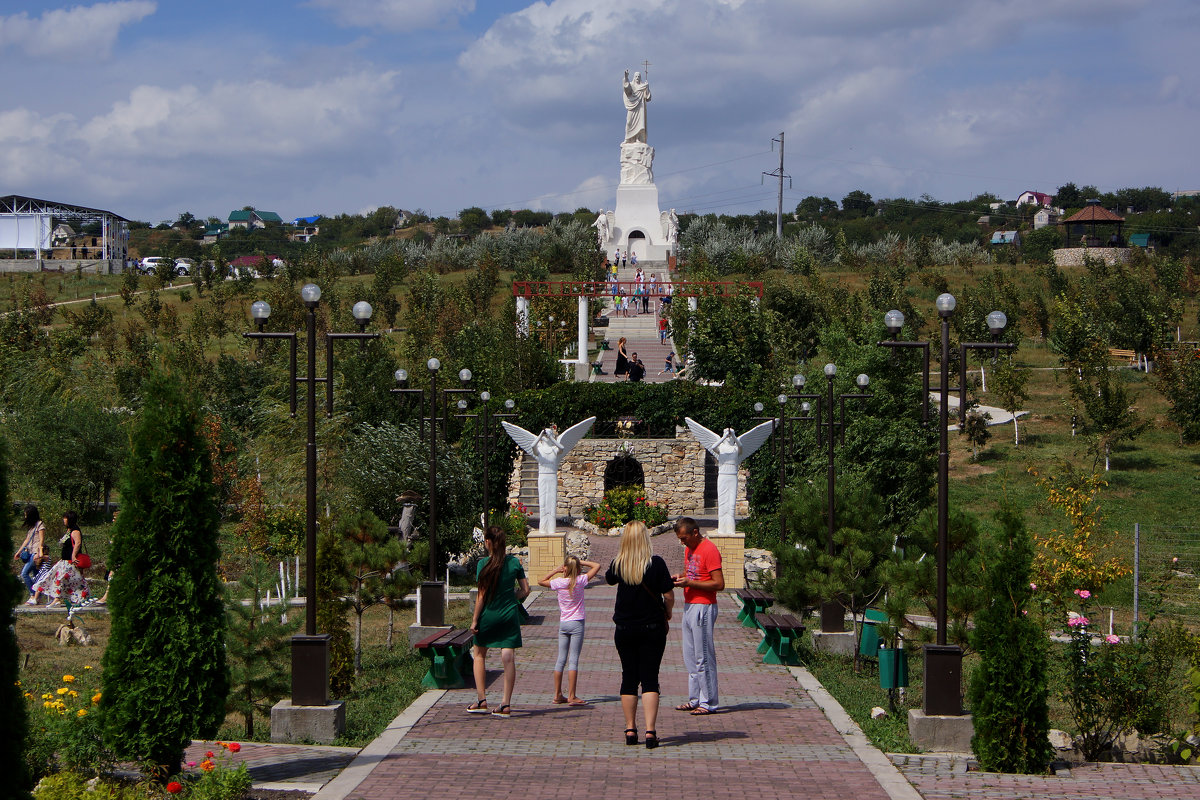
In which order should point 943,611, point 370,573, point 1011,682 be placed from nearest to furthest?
1. point 1011,682
2. point 943,611
3. point 370,573

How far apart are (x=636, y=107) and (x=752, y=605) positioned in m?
48.0

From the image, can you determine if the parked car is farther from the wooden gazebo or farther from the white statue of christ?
the wooden gazebo

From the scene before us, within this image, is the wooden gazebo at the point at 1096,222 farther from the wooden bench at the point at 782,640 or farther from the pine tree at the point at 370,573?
the pine tree at the point at 370,573

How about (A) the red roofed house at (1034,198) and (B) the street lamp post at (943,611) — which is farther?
(A) the red roofed house at (1034,198)

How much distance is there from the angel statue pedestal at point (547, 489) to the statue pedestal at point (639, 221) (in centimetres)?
3995

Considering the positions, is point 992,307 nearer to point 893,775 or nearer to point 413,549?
point 413,549

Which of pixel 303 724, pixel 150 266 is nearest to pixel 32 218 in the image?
pixel 150 266

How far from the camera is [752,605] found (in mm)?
17078

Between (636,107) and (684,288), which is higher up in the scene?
(636,107)

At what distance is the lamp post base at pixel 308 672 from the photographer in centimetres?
959

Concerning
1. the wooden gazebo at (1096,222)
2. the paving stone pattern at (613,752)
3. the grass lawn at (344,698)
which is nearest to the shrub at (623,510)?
the grass lawn at (344,698)

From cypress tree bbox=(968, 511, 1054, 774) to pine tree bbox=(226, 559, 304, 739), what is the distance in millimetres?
6099

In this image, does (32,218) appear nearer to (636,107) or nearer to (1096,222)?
(636,107)

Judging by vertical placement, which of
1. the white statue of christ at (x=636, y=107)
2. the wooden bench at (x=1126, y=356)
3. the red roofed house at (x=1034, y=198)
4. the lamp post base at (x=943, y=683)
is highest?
the red roofed house at (x=1034, y=198)
